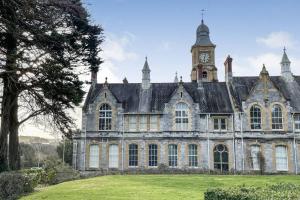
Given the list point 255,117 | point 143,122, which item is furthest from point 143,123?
point 255,117

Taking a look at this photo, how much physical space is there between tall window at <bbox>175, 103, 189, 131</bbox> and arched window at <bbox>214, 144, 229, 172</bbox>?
4280mm

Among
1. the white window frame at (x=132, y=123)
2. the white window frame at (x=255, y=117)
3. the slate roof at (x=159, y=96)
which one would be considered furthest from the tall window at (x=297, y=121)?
the white window frame at (x=132, y=123)

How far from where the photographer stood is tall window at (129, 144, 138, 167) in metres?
39.1

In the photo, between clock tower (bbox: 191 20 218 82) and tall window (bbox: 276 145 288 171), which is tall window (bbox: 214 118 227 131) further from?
clock tower (bbox: 191 20 218 82)

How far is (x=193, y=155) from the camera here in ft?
127

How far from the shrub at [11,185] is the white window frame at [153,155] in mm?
19559

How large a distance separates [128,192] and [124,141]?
67.9 ft

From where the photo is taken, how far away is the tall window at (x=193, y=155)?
38438 millimetres

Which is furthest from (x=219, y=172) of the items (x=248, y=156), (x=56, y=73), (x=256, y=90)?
(x=56, y=73)

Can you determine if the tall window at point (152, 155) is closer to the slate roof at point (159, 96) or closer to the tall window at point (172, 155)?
the tall window at point (172, 155)

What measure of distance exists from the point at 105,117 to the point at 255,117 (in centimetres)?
1647

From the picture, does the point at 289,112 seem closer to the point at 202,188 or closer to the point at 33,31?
the point at 202,188

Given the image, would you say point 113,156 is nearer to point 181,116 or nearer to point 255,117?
point 181,116

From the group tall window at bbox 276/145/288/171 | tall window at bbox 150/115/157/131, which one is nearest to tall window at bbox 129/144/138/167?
tall window at bbox 150/115/157/131
